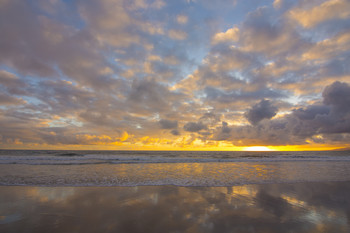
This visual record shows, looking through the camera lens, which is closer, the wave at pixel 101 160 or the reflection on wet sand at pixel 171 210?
the reflection on wet sand at pixel 171 210

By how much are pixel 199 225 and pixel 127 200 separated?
136 inches

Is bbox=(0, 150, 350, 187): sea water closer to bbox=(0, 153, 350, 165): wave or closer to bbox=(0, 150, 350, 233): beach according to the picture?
bbox=(0, 153, 350, 165): wave

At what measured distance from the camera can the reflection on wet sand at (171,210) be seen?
4.58 meters

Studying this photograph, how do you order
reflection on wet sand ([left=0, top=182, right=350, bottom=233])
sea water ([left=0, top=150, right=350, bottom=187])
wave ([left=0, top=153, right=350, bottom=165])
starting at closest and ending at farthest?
reflection on wet sand ([left=0, top=182, right=350, bottom=233]), sea water ([left=0, top=150, right=350, bottom=187]), wave ([left=0, top=153, right=350, bottom=165])

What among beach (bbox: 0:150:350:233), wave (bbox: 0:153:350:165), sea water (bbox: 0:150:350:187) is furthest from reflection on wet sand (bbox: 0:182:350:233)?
wave (bbox: 0:153:350:165)

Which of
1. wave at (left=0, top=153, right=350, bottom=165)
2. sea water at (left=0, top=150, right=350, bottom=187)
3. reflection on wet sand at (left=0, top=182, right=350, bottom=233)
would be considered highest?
reflection on wet sand at (left=0, top=182, right=350, bottom=233)

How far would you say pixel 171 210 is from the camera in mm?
5863

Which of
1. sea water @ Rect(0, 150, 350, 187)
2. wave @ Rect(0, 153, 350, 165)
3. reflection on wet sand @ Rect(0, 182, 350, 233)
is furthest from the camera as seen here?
wave @ Rect(0, 153, 350, 165)

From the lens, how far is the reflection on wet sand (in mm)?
4582

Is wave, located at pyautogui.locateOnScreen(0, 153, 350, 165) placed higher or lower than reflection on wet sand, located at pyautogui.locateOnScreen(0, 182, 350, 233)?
lower

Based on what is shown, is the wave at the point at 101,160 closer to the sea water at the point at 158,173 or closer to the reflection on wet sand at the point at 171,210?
the sea water at the point at 158,173

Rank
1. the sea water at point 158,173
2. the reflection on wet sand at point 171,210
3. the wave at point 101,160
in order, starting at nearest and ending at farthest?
the reflection on wet sand at point 171,210, the sea water at point 158,173, the wave at point 101,160

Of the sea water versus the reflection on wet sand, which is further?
the sea water

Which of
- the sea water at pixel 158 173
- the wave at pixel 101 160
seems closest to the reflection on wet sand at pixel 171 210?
the sea water at pixel 158 173
